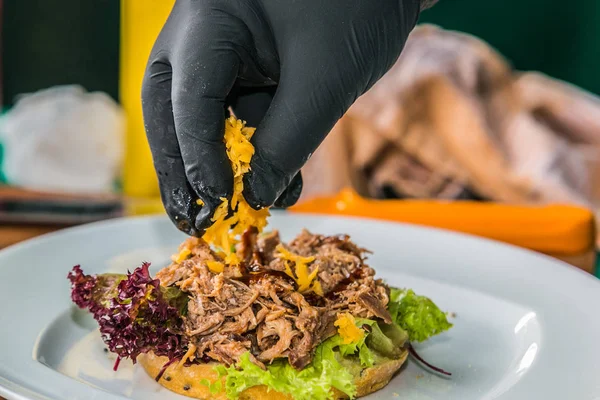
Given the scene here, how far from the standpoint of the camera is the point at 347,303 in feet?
8.01

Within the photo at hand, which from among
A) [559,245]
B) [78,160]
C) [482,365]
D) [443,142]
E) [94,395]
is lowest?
[78,160]

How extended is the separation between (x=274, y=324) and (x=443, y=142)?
3.50 meters

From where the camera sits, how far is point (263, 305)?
91.6 inches

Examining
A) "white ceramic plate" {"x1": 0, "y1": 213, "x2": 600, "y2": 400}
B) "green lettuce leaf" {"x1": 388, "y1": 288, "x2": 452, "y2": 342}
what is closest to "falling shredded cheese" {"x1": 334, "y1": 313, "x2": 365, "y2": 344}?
"white ceramic plate" {"x1": 0, "y1": 213, "x2": 600, "y2": 400}

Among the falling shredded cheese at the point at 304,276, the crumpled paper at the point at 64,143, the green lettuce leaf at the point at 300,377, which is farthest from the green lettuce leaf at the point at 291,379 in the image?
the crumpled paper at the point at 64,143

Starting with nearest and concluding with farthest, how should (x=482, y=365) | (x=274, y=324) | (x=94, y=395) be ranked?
1. (x=94, y=395)
2. (x=274, y=324)
3. (x=482, y=365)

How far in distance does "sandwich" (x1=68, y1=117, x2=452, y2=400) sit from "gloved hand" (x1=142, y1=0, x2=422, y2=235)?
0.10 m

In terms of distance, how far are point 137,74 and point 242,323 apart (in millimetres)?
3257

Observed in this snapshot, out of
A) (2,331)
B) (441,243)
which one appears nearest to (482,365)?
(441,243)

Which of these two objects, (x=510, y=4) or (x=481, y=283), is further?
(x=510, y=4)

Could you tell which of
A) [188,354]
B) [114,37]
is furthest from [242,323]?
[114,37]

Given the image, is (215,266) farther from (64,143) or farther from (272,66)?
(64,143)

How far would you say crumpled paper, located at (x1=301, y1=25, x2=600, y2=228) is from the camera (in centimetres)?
525

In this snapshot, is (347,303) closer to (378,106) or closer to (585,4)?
(378,106)
